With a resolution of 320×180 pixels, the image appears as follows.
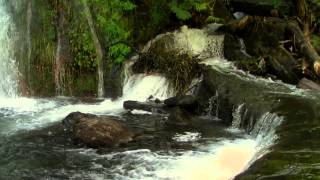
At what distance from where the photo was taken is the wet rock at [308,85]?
47.2 feet

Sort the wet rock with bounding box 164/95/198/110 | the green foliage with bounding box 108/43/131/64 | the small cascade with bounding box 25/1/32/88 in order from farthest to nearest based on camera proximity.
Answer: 1. the small cascade with bounding box 25/1/32/88
2. the green foliage with bounding box 108/43/131/64
3. the wet rock with bounding box 164/95/198/110

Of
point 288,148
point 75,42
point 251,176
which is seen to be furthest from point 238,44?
point 251,176

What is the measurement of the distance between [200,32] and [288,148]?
7712mm

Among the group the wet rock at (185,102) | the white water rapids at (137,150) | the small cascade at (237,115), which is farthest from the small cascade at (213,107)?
the white water rapids at (137,150)

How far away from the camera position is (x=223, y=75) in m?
15.2

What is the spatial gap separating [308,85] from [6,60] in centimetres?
880

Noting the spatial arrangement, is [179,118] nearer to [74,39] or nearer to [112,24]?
[112,24]

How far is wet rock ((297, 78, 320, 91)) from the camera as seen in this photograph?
14.4 metres

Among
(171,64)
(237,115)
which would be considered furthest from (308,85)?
(171,64)

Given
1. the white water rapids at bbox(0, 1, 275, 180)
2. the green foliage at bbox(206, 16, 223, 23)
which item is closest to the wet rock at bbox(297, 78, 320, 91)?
the white water rapids at bbox(0, 1, 275, 180)

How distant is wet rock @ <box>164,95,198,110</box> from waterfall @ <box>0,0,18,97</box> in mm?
5304

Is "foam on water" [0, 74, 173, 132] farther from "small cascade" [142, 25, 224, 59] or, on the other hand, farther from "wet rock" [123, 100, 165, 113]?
"small cascade" [142, 25, 224, 59]

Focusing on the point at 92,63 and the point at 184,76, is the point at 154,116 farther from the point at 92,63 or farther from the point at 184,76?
the point at 92,63

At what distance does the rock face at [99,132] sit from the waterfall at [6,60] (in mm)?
4934
